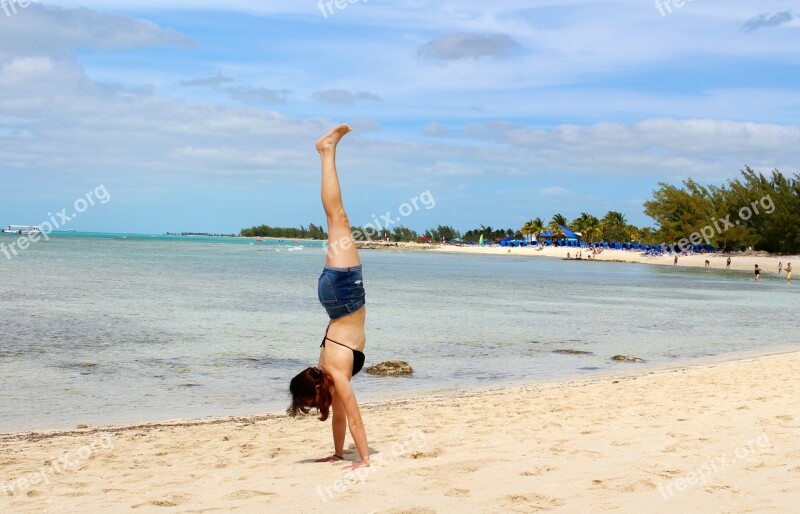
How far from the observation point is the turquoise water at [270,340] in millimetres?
12625

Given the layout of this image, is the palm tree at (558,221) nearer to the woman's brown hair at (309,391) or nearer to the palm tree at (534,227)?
the palm tree at (534,227)

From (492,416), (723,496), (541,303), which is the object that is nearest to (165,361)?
(492,416)

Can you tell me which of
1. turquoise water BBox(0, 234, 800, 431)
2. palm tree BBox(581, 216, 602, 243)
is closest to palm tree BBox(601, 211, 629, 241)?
palm tree BBox(581, 216, 602, 243)

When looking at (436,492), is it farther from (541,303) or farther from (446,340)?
(541,303)

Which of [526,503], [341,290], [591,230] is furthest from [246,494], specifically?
[591,230]

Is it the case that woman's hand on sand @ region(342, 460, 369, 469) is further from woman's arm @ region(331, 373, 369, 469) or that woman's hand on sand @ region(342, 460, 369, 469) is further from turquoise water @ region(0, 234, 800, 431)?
turquoise water @ region(0, 234, 800, 431)

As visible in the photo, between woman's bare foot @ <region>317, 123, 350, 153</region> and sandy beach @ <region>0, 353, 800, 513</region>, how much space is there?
104 inches

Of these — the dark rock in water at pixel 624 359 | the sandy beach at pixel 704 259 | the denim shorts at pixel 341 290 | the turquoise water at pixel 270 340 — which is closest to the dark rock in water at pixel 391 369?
the turquoise water at pixel 270 340

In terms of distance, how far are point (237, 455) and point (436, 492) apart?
2735 millimetres

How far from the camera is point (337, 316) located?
20.4ft

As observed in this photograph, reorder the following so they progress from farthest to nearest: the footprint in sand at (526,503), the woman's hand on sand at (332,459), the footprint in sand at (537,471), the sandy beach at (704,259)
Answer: the sandy beach at (704,259), the woman's hand on sand at (332,459), the footprint in sand at (537,471), the footprint in sand at (526,503)

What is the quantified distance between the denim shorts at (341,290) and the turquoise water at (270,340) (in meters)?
5.56

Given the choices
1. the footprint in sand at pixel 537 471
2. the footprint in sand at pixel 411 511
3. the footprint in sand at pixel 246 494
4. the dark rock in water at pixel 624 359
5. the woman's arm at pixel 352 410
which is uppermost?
the woman's arm at pixel 352 410

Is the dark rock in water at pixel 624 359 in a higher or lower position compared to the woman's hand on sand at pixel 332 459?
lower
